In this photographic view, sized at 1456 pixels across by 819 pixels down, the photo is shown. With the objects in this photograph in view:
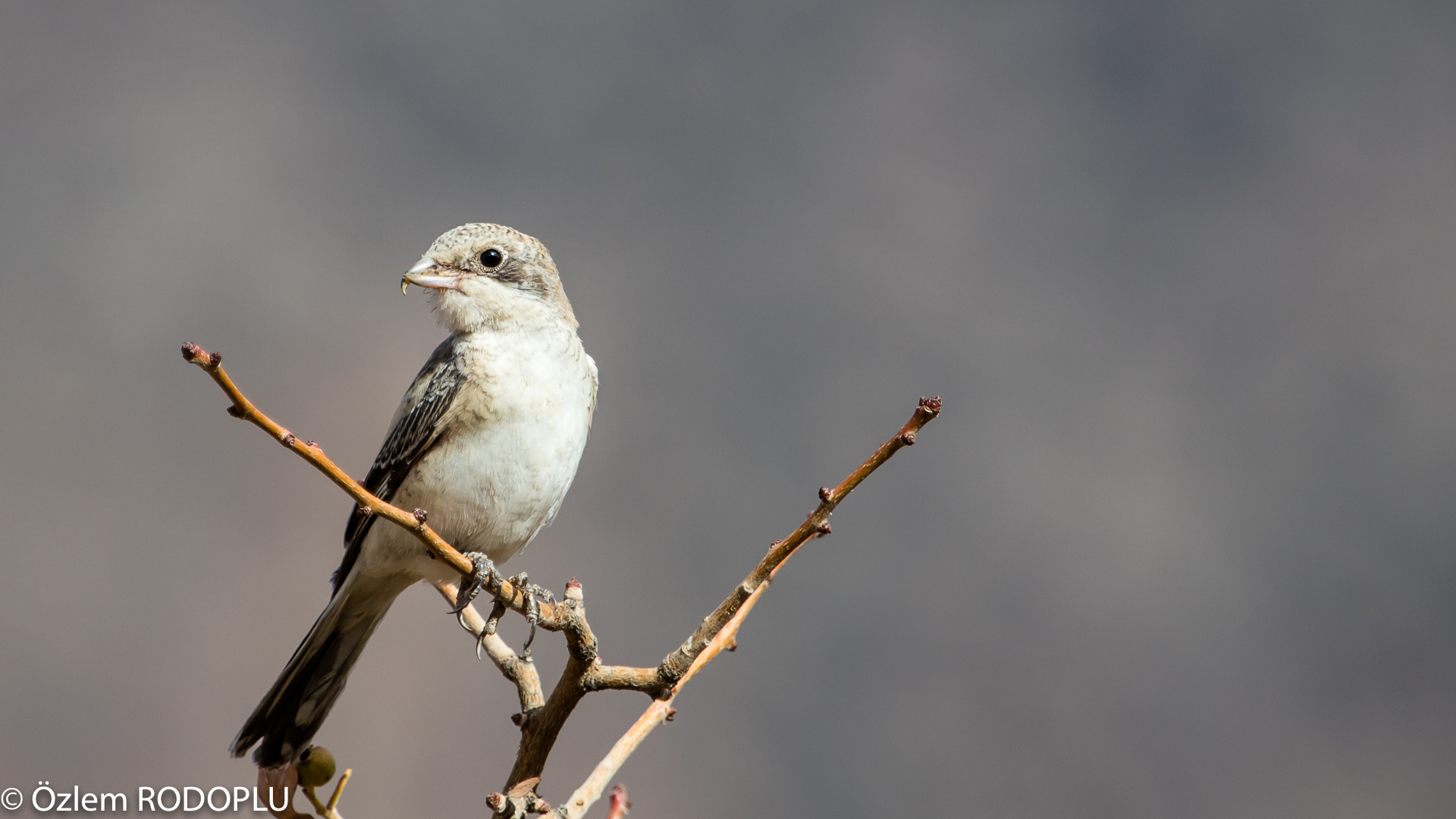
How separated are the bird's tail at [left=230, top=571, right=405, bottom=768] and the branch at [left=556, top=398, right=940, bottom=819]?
1.12 meters

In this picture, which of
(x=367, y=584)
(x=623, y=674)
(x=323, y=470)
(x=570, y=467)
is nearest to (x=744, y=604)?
(x=623, y=674)

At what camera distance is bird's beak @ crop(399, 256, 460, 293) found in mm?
2400

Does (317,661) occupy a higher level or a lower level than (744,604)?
lower

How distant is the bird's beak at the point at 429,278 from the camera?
2400mm

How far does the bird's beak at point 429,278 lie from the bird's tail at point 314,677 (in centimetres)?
71

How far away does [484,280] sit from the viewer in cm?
252

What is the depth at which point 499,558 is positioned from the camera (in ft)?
8.45

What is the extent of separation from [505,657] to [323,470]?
2.98ft

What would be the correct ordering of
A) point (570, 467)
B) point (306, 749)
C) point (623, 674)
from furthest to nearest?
point (570, 467) < point (623, 674) < point (306, 749)

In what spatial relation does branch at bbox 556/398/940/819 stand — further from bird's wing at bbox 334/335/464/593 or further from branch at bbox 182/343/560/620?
bird's wing at bbox 334/335/464/593

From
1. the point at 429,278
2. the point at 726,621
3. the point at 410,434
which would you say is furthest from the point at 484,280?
the point at 726,621

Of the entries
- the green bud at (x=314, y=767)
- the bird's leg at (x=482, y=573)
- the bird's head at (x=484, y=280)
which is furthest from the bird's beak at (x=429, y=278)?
the green bud at (x=314, y=767)

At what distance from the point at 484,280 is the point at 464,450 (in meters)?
0.42

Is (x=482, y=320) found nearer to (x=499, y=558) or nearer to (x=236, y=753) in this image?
(x=499, y=558)
